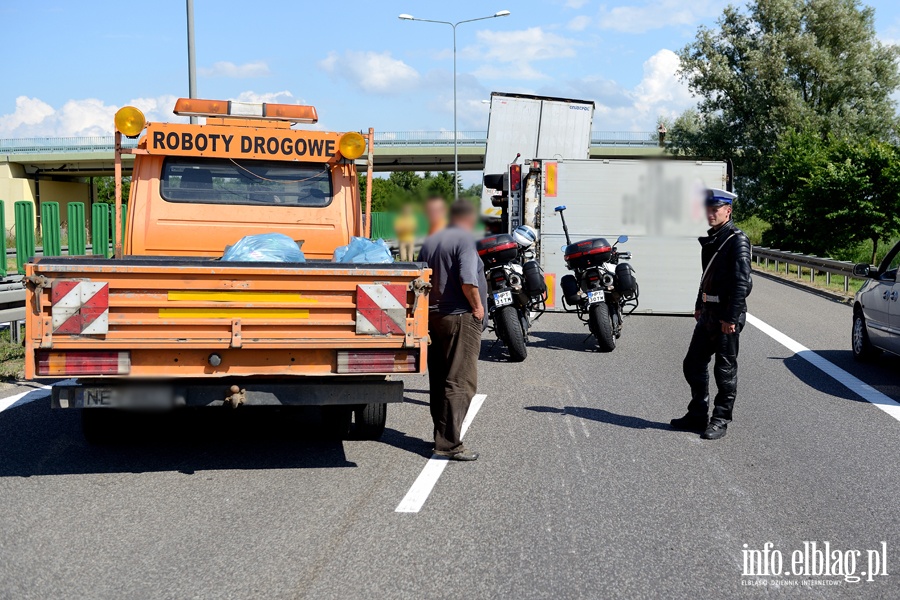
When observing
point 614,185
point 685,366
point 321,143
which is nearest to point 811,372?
point 685,366

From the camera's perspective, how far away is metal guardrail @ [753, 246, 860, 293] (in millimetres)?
20391

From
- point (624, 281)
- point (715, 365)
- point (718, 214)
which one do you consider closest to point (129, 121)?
point (718, 214)

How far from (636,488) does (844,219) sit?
984 inches

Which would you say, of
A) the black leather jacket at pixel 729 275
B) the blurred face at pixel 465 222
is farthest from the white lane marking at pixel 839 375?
the blurred face at pixel 465 222

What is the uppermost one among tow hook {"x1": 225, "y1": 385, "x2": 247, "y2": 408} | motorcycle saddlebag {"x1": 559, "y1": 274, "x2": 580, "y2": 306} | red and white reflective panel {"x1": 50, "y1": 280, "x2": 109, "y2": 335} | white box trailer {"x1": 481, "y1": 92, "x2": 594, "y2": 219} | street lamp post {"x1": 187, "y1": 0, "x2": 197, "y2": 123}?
street lamp post {"x1": 187, "y1": 0, "x2": 197, "y2": 123}

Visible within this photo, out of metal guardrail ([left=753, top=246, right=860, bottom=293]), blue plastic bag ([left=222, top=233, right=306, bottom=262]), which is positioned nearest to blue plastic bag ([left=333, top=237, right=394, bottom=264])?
blue plastic bag ([left=222, top=233, right=306, bottom=262])

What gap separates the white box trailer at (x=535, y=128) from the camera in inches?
957

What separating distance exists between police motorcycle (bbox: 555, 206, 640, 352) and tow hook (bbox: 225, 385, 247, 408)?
21.8ft

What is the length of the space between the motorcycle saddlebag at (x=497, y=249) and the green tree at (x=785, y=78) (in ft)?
127

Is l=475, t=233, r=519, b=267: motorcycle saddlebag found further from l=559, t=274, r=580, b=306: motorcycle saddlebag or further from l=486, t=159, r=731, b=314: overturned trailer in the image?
l=486, t=159, r=731, b=314: overturned trailer

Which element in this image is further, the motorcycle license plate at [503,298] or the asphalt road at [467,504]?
the motorcycle license plate at [503,298]

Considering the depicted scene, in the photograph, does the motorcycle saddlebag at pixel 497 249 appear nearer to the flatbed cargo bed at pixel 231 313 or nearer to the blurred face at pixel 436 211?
the blurred face at pixel 436 211

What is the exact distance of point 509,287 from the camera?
11.1 m

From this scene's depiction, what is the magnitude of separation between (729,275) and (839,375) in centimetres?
393
